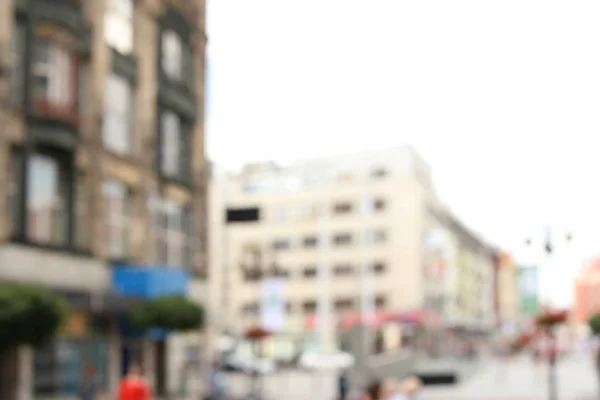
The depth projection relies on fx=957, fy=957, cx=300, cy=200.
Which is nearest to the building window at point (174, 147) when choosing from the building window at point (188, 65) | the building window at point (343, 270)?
the building window at point (188, 65)

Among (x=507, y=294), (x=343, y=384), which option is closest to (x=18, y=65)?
(x=343, y=384)

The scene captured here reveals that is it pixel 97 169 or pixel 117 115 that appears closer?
pixel 97 169

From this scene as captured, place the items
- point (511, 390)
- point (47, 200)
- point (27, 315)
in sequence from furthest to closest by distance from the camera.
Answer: point (511, 390), point (47, 200), point (27, 315)

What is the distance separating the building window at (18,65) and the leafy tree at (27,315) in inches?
277

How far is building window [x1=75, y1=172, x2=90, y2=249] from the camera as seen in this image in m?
28.9

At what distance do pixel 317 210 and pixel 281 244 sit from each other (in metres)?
4.84

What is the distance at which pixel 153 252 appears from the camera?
1319 inches

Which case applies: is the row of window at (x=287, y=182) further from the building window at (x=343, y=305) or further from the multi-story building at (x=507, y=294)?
the multi-story building at (x=507, y=294)

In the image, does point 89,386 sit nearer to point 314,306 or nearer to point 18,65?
point 18,65

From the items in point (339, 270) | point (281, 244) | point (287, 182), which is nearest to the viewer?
point (339, 270)

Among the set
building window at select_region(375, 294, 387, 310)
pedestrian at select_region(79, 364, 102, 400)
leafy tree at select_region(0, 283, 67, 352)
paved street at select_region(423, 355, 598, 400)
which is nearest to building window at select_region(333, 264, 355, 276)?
building window at select_region(375, 294, 387, 310)

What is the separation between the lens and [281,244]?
9194 centimetres

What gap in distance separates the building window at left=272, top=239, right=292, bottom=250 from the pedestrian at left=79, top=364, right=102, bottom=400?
6199 cm

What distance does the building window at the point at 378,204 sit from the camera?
291ft
